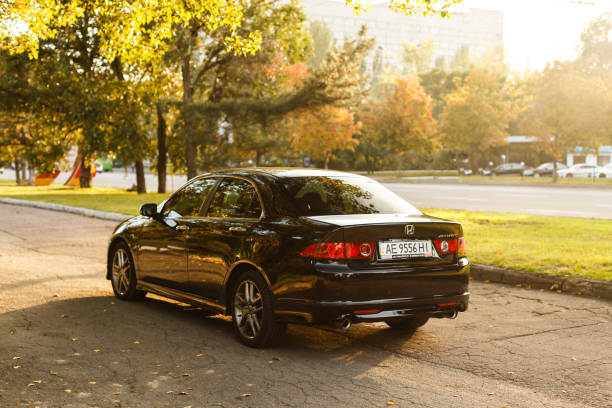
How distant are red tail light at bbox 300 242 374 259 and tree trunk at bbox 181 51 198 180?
22.1m

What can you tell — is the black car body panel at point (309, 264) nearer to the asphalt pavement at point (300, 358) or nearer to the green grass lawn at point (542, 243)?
the asphalt pavement at point (300, 358)

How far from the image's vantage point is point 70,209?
2272 centimetres

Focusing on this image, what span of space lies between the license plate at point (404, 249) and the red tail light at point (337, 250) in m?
0.18

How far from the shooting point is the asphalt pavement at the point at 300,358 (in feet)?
15.3

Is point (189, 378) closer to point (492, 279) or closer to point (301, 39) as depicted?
point (492, 279)

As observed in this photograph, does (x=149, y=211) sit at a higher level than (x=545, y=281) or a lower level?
higher

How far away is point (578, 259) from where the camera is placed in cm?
1021

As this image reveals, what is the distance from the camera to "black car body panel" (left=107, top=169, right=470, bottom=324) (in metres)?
5.43

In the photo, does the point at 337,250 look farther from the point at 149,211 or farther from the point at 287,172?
the point at 149,211

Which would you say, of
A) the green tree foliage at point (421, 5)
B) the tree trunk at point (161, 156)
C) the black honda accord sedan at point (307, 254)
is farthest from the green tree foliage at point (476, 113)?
the black honda accord sedan at point (307, 254)

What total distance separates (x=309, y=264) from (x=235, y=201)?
1.27 m

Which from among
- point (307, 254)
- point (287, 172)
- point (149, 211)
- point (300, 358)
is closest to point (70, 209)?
point (149, 211)

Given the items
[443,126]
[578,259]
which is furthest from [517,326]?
[443,126]

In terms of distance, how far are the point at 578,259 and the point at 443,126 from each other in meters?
48.2
